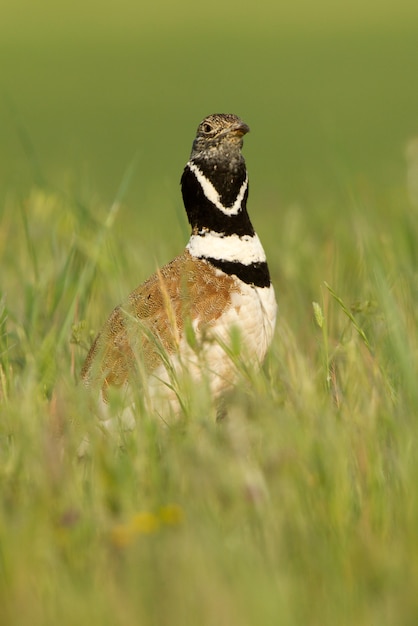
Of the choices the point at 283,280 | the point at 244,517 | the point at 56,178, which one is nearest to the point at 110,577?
the point at 244,517

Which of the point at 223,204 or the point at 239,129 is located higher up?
the point at 239,129

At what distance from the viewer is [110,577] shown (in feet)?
9.39

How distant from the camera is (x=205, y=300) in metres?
4.54

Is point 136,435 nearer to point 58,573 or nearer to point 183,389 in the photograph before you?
point 183,389

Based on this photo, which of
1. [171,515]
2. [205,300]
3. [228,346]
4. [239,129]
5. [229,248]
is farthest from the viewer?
[239,129]

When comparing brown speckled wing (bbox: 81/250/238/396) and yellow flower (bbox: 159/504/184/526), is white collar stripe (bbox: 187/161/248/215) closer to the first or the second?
brown speckled wing (bbox: 81/250/238/396)

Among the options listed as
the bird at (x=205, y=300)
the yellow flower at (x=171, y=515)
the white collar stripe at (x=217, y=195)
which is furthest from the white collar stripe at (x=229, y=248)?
the yellow flower at (x=171, y=515)

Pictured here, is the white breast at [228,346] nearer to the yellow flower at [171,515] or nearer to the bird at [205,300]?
the bird at [205,300]

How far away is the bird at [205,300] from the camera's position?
428cm

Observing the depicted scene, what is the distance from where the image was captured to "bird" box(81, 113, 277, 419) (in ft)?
14.0

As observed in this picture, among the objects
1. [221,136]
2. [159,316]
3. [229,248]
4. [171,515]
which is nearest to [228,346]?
[159,316]

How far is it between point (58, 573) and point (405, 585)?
0.90 metres

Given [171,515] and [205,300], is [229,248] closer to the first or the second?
[205,300]

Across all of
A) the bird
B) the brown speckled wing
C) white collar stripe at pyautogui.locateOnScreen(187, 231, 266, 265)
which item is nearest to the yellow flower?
the bird
